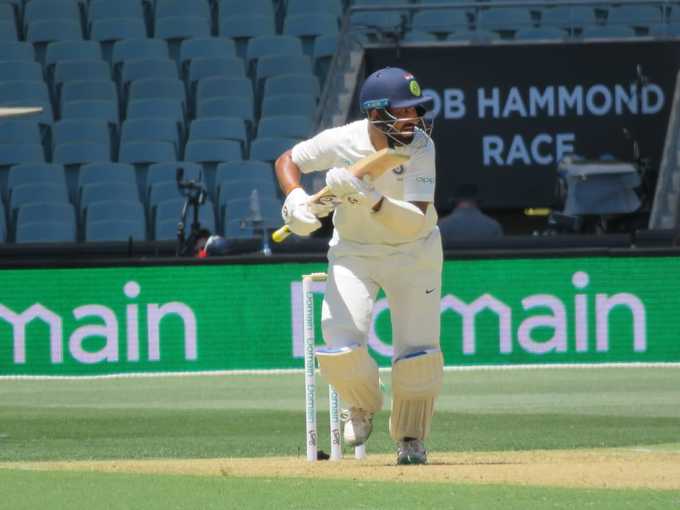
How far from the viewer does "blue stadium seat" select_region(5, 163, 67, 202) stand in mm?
19312

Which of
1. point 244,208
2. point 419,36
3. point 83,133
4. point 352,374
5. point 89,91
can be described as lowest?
point 244,208

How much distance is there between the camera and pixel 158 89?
66.8 feet

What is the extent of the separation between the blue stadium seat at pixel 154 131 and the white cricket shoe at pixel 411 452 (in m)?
12.3

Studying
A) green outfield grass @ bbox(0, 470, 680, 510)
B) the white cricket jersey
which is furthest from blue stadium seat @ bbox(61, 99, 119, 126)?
green outfield grass @ bbox(0, 470, 680, 510)

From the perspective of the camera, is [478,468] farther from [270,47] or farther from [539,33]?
[270,47]

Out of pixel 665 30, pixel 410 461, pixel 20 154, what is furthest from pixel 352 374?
pixel 20 154

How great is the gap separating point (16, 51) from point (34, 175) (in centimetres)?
230

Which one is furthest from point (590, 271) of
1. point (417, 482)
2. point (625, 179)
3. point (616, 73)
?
point (417, 482)

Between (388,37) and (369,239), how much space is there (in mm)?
10409

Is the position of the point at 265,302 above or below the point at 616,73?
below

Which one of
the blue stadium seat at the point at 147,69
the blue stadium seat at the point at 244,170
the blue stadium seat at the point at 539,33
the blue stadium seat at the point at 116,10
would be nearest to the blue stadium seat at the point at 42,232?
the blue stadium seat at the point at 244,170

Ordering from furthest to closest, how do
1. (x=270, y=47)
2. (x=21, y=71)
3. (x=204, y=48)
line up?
(x=204, y=48)
(x=270, y=47)
(x=21, y=71)

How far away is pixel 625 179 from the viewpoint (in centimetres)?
1733

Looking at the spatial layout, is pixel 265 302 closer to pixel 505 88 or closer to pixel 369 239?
pixel 505 88
